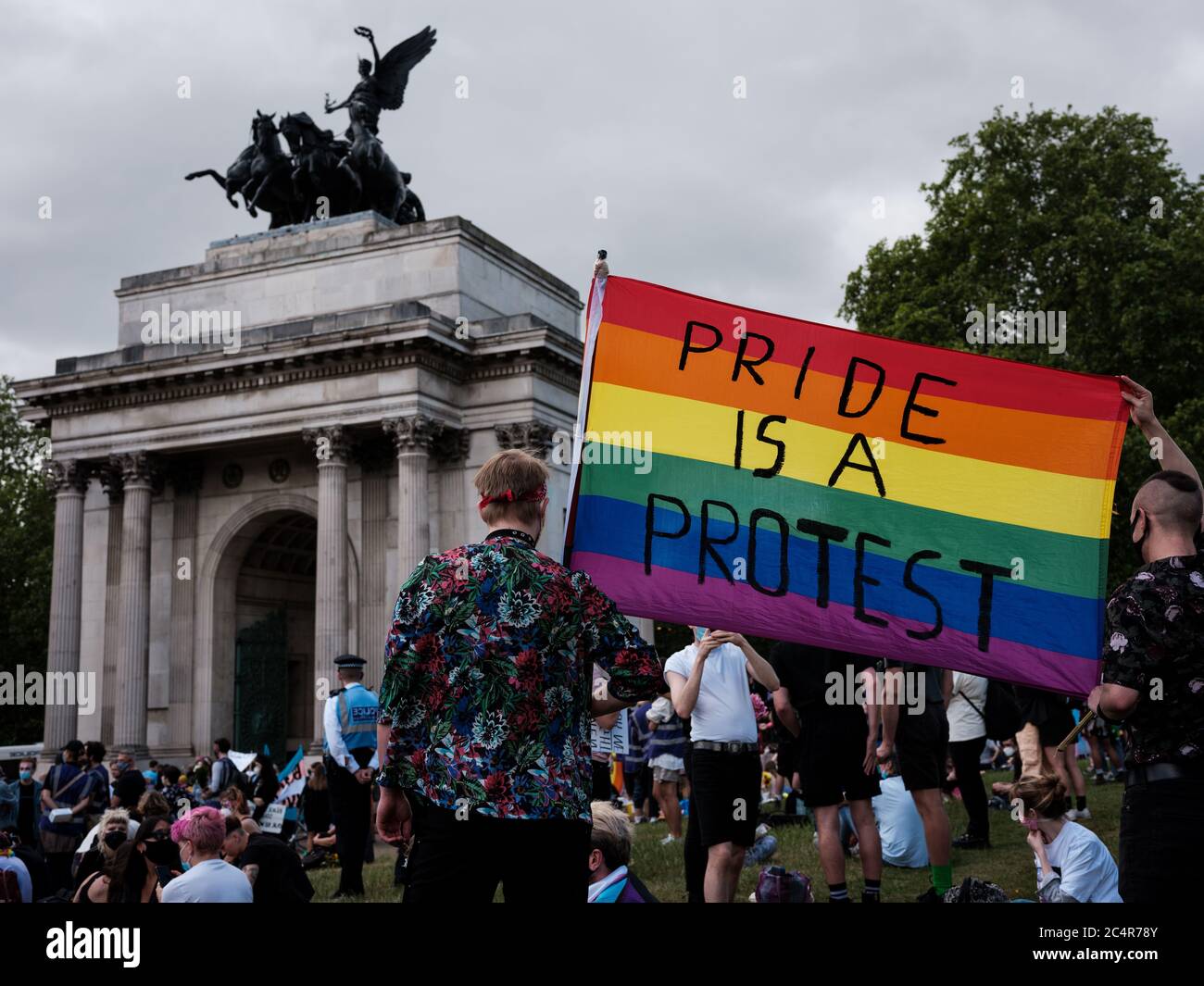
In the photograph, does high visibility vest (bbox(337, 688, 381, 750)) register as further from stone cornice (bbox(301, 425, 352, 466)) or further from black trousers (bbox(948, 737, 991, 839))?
stone cornice (bbox(301, 425, 352, 466))

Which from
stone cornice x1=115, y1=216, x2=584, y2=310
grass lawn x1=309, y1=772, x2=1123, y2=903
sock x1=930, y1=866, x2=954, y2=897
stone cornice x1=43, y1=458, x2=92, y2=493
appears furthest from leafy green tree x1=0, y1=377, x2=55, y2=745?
sock x1=930, y1=866, x2=954, y2=897

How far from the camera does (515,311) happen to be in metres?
33.6

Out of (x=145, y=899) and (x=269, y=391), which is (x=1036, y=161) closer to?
(x=269, y=391)

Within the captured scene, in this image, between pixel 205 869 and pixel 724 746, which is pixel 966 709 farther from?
pixel 205 869

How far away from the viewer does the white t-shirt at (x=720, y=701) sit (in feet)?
26.6

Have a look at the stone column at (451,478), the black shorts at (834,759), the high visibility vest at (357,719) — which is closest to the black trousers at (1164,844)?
the black shorts at (834,759)

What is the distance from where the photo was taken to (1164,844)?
4465 millimetres

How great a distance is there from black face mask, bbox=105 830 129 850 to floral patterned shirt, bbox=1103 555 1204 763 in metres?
6.68

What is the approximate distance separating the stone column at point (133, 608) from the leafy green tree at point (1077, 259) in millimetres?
20702

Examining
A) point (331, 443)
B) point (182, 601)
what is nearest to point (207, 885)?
point (331, 443)

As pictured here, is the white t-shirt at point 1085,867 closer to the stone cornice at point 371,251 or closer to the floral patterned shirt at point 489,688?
the floral patterned shirt at point 489,688

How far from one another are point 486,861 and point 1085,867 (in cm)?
459

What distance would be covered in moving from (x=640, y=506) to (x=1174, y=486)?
7.98ft

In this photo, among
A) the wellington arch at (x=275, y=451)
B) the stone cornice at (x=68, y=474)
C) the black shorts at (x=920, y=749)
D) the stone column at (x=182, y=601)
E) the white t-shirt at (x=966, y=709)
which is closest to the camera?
the black shorts at (x=920, y=749)
